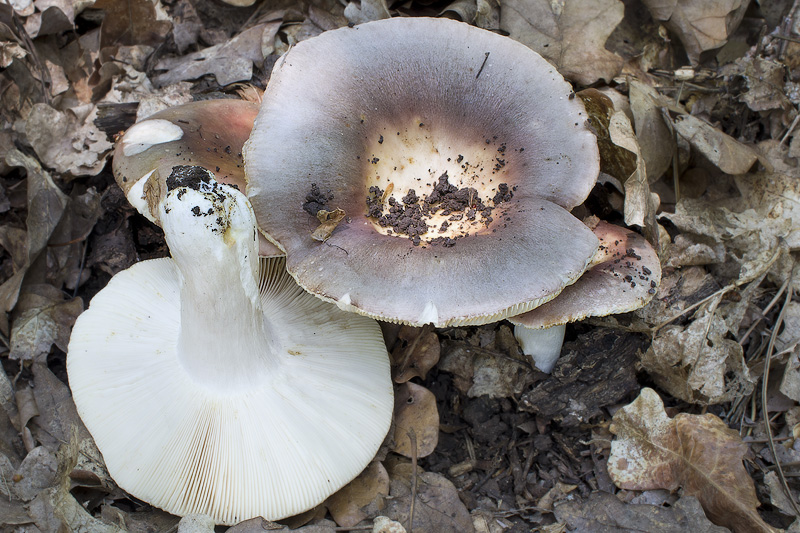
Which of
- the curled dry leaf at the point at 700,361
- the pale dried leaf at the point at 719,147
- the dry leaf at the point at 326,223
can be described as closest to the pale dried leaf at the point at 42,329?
the dry leaf at the point at 326,223

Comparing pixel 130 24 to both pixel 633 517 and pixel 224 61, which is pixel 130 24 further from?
pixel 633 517

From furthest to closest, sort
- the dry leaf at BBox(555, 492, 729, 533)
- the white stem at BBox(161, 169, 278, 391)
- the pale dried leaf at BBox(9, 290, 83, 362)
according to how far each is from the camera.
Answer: the pale dried leaf at BBox(9, 290, 83, 362) → the dry leaf at BBox(555, 492, 729, 533) → the white stem at BBox(161, 169, 278, 391)

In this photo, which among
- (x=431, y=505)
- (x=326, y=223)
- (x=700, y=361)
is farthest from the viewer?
(x=700, y=361)

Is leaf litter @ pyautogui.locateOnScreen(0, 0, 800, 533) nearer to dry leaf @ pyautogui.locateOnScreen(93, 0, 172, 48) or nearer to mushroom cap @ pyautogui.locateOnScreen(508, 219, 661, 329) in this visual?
dry leaf @ pyautogui.locateOnScreen(93, 0, 172, 48)

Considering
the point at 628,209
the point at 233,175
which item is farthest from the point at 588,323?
the point at 233,175

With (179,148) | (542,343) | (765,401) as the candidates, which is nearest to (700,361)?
(765,401)

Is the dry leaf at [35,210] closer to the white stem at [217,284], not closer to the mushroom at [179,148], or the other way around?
the mushroom at [179,148]

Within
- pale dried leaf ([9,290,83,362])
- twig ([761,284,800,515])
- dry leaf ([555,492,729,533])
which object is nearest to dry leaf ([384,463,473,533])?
dry leaf ([555,492,729,533])
